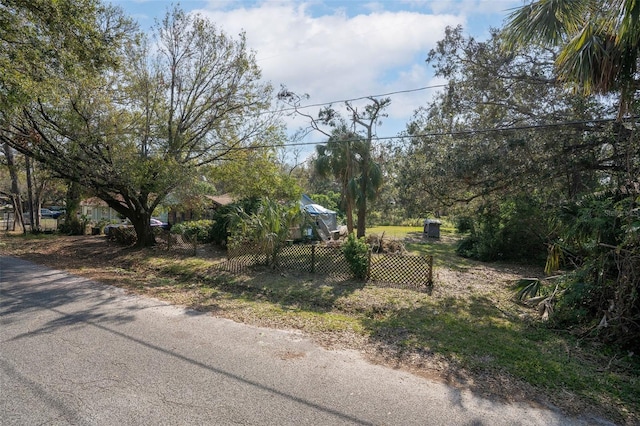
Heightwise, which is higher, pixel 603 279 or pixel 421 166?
pixel 421 166

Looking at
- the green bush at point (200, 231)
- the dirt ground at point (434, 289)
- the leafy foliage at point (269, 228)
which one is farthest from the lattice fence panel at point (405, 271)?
the green bush at point (200, 231)

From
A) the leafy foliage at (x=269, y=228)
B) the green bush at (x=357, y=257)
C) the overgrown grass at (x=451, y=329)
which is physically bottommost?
the overgrown grass at (x=451, y=329)

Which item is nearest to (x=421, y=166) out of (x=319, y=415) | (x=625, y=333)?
(x=625, y=333)

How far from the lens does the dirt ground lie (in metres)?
3.88

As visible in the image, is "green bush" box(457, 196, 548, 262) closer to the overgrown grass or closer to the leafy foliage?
the overgrown grass

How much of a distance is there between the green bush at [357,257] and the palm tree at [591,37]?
529cm

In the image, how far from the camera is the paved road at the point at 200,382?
3.22 m

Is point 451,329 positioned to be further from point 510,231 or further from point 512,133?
point 510,231

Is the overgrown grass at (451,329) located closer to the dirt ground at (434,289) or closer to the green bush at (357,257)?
the dirt ground at (434,289)

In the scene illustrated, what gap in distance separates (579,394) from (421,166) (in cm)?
867

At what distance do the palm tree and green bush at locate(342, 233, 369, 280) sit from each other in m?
5.29

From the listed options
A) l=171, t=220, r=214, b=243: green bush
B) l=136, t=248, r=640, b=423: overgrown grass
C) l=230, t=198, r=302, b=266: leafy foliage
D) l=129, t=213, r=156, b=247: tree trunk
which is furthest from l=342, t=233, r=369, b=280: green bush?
l=129, t=213, r=156, b=247: tree trunk

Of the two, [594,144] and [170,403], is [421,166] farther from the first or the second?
[170,403]

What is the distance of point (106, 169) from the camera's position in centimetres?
1255
